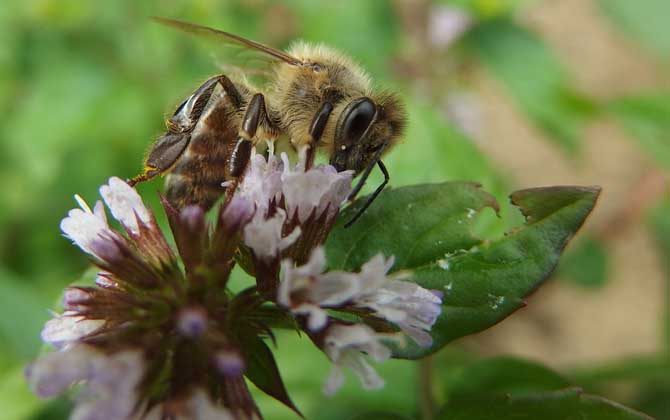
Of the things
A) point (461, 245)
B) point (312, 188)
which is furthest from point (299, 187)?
point (461, 245)

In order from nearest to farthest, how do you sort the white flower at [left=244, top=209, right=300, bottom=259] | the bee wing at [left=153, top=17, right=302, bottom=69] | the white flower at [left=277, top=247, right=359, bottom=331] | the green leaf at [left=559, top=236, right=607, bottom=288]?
the white flower at [left=277, top=247, right=359, bottom=331] → the white flower at [left=244, top=209, right=300, bottom=259] → the bee wing at [left=153, top=17, right=302, bottom=69] → the green leaf at [left=559, top=236, right=607, bottom=288]

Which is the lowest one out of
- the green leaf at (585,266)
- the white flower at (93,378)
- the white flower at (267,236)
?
the green leaf at (585,266)

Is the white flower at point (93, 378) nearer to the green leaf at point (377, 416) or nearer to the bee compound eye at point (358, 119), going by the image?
the green leaf at point (377, 416)

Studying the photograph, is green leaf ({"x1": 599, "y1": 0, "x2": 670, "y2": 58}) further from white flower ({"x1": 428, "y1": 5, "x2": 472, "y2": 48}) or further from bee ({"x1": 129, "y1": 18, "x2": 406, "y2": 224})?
bee ({"x1": 129, "y1": 18, "x2": 406, "y2": 224})

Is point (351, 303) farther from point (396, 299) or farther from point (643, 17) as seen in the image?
point (643, 17)

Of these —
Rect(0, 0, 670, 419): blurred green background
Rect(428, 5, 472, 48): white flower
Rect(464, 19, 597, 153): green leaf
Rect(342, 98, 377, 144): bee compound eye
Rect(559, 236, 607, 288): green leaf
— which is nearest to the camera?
Rect(342, 98, 377, 144): bee compound eye

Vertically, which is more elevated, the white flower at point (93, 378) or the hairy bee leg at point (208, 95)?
the hairy bee leg at point (208, 95)

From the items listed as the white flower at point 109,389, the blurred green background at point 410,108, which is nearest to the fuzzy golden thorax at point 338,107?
the white flower at point 109,389

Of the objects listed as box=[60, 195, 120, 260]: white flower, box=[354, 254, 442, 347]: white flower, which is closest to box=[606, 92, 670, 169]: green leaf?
box=[354, 254, 442, 347]: white flower
